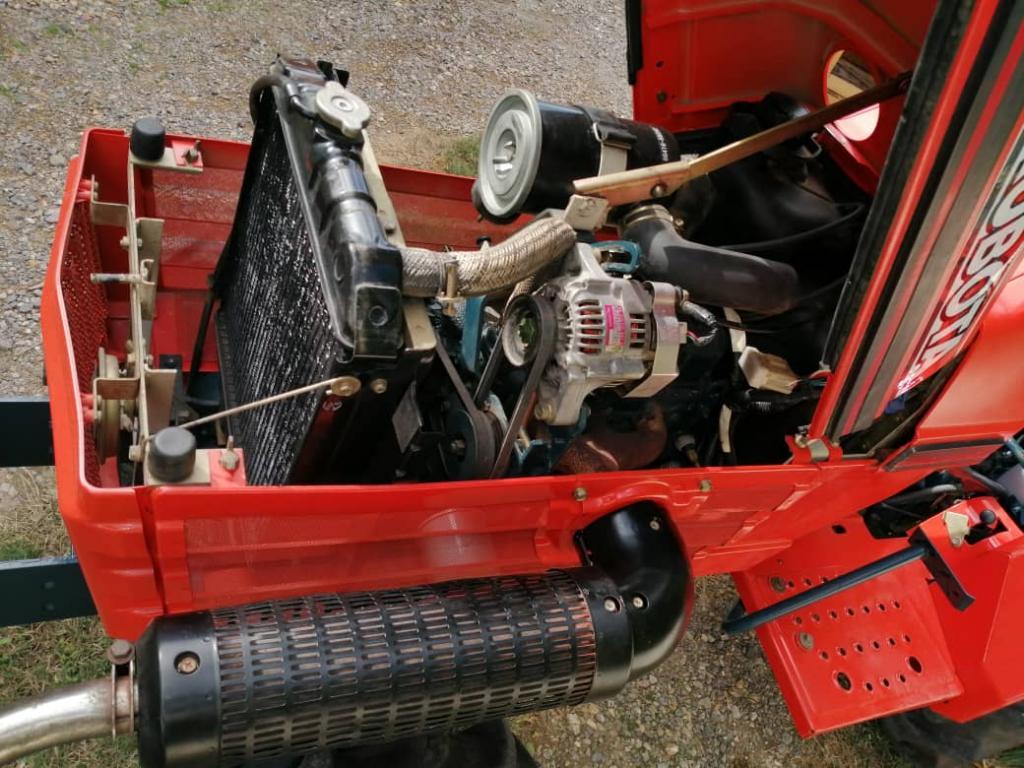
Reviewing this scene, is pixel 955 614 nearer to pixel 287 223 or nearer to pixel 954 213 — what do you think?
pixel 954 213

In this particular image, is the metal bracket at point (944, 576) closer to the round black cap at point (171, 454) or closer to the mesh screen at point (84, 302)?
the round black cap at point (171, 454)

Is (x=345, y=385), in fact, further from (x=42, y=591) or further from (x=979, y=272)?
(x=979, y=272)

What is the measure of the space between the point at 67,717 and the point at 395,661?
430mm

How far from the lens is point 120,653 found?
118 cm

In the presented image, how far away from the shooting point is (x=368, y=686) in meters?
1.21

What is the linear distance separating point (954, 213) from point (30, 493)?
2.41 meters

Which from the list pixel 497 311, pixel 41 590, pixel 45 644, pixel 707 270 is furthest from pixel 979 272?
pixel 45 644

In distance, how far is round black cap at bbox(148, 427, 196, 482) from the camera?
1175mm

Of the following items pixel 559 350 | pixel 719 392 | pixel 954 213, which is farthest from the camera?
pixel 719 392

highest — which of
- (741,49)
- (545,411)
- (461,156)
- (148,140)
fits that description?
(741,49)

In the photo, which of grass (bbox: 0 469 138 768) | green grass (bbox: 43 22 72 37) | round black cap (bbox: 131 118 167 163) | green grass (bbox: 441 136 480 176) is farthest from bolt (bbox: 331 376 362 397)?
green grass (bbox: 43 22 72 37)

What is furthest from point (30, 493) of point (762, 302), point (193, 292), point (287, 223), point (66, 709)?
point (762, 302)

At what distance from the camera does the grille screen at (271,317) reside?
1481mm

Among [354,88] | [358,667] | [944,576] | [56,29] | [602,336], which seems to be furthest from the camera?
[354,88]
